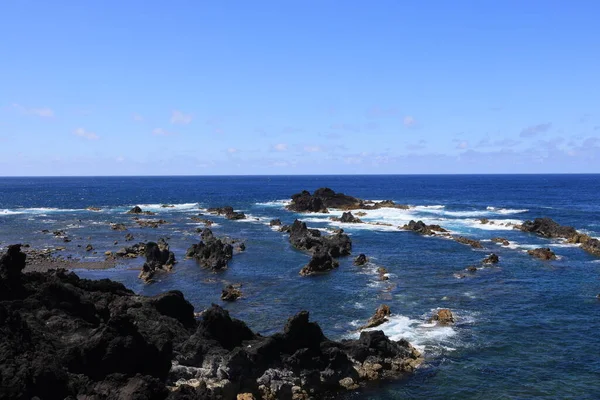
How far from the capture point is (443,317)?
136ft

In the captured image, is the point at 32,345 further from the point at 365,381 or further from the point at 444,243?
the point at 444,243

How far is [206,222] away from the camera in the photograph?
114m

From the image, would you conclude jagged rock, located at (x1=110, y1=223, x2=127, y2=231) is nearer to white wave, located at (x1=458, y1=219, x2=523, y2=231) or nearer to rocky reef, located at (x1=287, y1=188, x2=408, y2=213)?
rocky reef, located at (x1=287, y1=188, x2=408, y2=213)

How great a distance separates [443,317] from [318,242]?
1482 inches

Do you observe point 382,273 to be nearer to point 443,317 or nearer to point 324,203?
point 443,317

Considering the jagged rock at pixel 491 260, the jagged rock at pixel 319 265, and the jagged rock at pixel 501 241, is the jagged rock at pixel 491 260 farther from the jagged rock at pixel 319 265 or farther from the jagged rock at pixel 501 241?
the jagged rock at pixel 319 265

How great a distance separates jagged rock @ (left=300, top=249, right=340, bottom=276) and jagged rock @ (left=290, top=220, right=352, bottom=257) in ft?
6.76

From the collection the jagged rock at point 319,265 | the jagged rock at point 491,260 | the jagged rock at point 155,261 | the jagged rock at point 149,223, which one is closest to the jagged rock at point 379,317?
the jagged rock at point 319,265

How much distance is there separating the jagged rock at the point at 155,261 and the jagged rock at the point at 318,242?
68.5 ft

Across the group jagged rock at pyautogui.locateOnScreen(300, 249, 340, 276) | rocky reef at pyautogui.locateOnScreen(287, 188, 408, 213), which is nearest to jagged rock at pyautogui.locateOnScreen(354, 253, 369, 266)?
jagged rock at pyautogui.locateOnScreen(300, 249, 340, 276)

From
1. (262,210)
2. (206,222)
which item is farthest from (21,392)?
(262,210)

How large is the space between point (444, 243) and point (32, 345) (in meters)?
68.2

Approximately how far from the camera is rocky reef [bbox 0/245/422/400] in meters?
23.1

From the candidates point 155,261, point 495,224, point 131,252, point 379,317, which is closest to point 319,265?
point 379,317
